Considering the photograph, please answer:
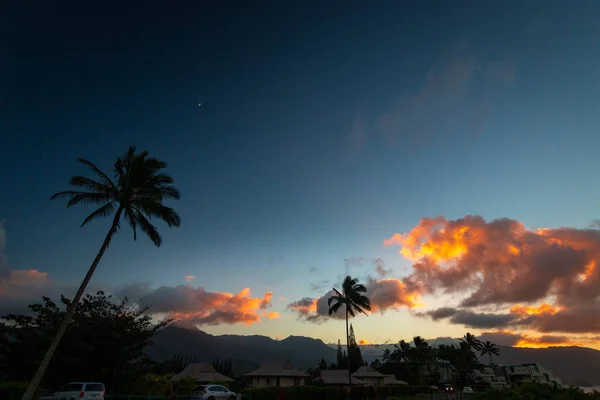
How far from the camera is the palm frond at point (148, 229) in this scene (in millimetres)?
26109

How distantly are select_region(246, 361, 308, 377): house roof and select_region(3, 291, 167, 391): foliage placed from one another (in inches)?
1179

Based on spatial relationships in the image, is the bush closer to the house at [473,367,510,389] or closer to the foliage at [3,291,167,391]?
the foliage at [3,291,167,391]

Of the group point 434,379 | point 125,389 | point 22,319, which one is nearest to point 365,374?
point 434,379

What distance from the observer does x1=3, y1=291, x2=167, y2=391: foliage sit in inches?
1083

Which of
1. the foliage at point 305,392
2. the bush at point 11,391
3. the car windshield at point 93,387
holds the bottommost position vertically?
the foliage at point 305,392

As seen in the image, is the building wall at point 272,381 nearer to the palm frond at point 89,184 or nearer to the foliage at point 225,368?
the foliage at point 225,368

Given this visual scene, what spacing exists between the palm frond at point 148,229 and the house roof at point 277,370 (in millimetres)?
37405

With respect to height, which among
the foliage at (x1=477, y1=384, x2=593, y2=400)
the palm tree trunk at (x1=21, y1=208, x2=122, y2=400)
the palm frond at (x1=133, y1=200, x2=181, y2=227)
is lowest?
the foliage at (x1=477, y1=384, x2=593, y2=400)

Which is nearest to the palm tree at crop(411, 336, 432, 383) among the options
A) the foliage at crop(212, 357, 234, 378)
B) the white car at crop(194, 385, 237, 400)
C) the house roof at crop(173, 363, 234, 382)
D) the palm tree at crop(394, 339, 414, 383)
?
the palm tree at crop(394, 339, 414, 383)

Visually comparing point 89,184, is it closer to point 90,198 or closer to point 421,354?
point 90,198

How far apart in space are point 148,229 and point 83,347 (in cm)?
1055

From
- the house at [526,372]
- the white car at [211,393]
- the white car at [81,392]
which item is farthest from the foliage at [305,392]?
the house at [526,372]

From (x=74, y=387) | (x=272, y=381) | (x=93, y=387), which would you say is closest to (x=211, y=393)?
(x=93, y=387)

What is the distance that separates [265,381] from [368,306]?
19.9 m
